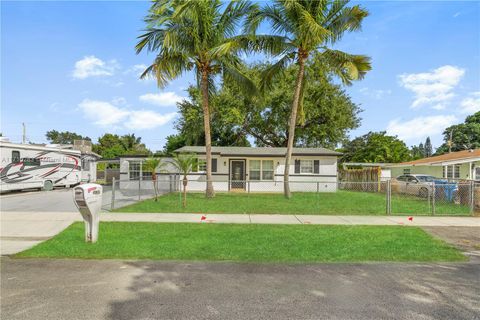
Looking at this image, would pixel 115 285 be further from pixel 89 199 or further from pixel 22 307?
pixel 89 199

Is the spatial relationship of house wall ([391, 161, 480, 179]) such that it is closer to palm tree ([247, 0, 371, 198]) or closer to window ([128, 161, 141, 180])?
palm tree ([247, 0, 371, 198])

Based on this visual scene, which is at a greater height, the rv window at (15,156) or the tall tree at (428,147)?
the tall tree at (428,147)

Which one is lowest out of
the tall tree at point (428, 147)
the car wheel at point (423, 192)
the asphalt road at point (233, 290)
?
the asphalt road at point (233, 290)

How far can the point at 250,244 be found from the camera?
6.59 metres

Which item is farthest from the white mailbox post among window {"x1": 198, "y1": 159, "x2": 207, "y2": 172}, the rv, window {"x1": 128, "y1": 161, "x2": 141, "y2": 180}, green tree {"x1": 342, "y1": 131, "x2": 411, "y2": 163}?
green tree {"x1": 342, "y1": 131, "x2": 411, "y2": 163}

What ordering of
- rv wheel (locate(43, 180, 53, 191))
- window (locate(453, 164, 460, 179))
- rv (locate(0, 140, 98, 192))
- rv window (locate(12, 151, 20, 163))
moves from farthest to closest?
1. window (locate(453, 164, 460, 179))
2. rv wheel (locate(43, 180, 53, 191))
3. rv window (locate(12, 151, 20, 163))
4. rv (locate(0, 140, 98, 192))

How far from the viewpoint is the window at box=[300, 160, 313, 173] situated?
832 inches

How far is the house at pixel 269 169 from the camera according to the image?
20594 mm

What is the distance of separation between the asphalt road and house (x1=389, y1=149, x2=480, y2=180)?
17518mm

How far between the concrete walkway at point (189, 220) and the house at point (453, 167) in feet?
36.8

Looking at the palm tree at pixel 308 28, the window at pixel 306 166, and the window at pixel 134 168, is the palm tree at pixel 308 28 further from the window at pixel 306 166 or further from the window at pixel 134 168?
the window at pixel 134 168

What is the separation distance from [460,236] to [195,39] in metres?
12.4

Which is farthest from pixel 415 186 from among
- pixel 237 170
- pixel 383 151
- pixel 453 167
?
pixel 383 151

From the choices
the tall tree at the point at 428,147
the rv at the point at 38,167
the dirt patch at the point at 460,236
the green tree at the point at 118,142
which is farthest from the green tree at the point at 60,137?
the tall tree at the point at 428,147
